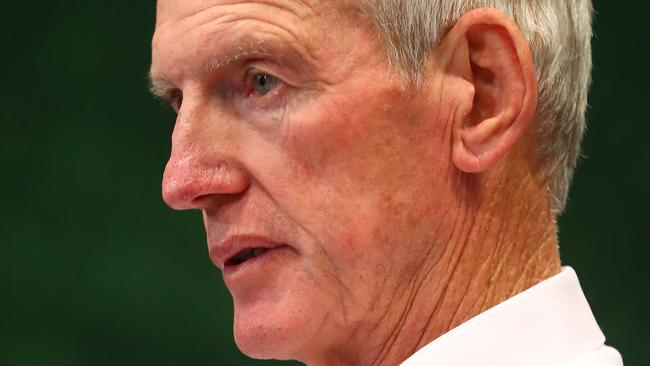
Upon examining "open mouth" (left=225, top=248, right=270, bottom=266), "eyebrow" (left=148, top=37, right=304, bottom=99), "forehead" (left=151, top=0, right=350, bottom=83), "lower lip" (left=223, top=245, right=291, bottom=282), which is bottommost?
"lower lip" (left=223, top=245, right=291, bottom=282)

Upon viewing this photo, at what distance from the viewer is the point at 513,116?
1818mm

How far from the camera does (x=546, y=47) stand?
6.16 feet

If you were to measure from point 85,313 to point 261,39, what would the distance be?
1583mm

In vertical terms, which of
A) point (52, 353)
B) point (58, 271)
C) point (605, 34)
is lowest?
point (52, 353)

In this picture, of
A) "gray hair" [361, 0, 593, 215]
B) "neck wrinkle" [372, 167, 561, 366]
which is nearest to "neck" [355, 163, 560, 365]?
"neck wrinkle" [372, 167, 561, 366]

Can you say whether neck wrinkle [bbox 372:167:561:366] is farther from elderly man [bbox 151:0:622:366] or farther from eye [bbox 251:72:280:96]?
eye [bbox 251:72:280:96]

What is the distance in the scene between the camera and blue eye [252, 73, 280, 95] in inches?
72.4

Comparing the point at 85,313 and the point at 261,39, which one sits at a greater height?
the point at 261,39

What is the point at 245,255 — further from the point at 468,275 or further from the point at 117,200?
the point at 117,200

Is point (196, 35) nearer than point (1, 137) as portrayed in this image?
Yes

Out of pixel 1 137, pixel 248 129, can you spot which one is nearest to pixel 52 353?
pixel 1 137

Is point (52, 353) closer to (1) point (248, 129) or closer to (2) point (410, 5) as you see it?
(1) point (248, 129)

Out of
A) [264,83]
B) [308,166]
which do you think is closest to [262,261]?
[308,166]

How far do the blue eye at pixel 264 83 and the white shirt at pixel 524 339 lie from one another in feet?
1.47
